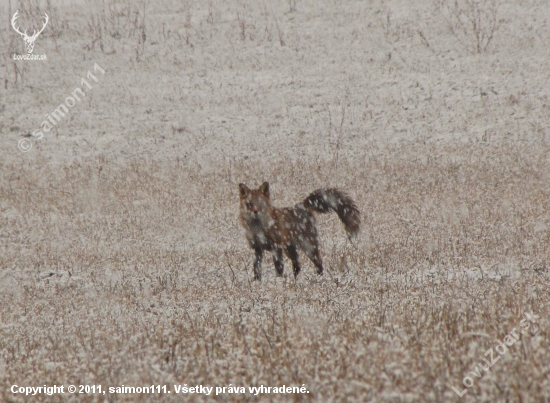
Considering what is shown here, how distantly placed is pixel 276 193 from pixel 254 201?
295 inches

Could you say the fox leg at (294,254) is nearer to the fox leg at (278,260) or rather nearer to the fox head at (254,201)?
the fox leg at (278,260)

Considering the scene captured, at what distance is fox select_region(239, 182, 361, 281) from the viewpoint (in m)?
8.23

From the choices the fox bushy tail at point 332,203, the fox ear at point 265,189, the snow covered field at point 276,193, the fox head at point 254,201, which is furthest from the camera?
the fox bushy tail at point 332,203

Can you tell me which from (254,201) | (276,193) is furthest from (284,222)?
(276,193)

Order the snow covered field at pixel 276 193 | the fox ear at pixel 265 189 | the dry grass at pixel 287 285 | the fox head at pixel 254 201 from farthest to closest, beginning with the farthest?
the fox ear at pixel 265 189
the fox head at pixel 254 201
the snow covered field at pixel 276 193
the dry grass at pixel 287 285

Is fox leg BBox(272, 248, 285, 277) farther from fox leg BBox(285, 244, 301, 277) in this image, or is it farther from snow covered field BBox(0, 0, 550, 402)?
snow covered field BBox(0, 0, 550, 402)

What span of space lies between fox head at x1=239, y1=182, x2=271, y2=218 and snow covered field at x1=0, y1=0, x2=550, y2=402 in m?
0.98

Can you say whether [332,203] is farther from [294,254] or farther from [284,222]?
[294,254]

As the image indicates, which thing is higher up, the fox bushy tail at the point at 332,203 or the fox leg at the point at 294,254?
the fox bushy tail at the point at 332,203

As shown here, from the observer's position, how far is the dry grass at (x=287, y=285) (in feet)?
12.4

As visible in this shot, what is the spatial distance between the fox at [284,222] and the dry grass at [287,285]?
35cm

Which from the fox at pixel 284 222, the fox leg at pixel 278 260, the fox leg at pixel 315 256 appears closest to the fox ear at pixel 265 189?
the fox at pixel 284 222

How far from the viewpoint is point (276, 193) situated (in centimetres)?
1567

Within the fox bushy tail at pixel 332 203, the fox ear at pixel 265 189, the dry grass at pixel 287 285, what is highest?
the fox ear at pixel 265 189
